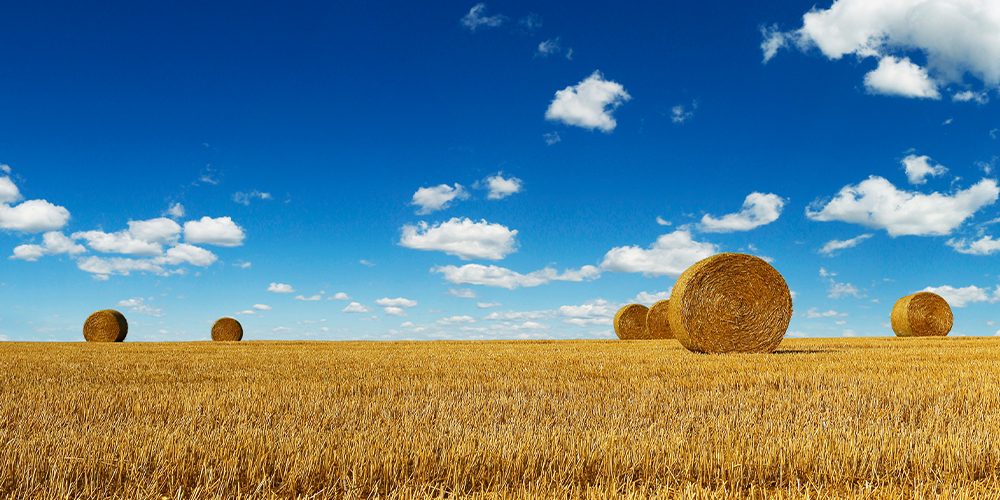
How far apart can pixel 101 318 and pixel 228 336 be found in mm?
6072

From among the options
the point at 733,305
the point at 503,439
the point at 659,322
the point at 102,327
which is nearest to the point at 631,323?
the point at 659,322

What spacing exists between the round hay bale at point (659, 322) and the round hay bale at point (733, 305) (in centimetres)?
1259

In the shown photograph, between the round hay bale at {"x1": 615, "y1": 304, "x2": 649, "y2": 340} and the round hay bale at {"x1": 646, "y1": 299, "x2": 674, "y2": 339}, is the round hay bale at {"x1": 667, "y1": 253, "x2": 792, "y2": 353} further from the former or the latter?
the round hay bale at {"x1": 615, "y1": 304, "x2": 649, "y2": 340}

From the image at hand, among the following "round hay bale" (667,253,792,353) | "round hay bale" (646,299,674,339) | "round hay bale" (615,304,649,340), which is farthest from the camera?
"round hay bale" (615,304,649,340)

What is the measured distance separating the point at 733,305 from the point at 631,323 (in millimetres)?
15179

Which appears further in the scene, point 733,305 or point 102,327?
point 102,327

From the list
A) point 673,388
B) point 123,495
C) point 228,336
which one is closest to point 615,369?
point 673,388

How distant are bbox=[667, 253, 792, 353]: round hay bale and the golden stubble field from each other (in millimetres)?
7329

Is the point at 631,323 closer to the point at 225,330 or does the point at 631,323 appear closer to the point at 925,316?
the point at 925,316

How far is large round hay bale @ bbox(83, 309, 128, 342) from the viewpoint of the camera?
30.6 m

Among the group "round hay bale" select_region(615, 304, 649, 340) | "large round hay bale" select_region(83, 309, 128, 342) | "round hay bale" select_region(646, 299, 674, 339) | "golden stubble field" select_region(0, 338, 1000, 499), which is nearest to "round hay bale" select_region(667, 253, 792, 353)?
"golden stubble field" select_region(0, 338, 1000, 499)

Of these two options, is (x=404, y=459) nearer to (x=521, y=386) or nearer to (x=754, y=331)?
(x=521, y=386)

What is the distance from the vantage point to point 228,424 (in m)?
4.67

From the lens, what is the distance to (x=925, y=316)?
28.5 meters
